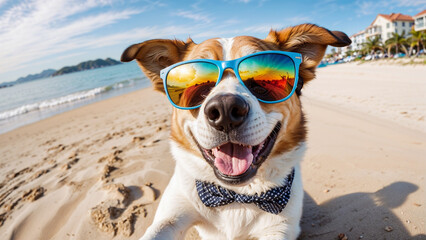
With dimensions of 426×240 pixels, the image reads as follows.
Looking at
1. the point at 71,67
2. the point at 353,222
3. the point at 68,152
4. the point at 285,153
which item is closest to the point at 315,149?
the point at 353,222

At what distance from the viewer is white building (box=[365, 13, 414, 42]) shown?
251 ft

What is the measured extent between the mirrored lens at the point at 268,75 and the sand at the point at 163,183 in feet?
2.70

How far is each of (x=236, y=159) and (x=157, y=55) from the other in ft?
5.24

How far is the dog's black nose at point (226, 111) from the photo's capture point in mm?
1845

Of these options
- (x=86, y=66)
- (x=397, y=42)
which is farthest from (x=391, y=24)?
(x=86, y=66)

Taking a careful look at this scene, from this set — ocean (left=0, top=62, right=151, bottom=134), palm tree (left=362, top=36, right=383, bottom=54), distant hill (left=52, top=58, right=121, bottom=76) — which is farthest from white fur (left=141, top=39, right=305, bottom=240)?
Result: distant hill (left=52, top=58, right=121, bottom=76)

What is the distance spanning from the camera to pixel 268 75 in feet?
7.92

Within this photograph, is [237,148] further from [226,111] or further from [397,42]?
[397,42]

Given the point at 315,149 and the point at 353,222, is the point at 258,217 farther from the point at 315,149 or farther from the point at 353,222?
the point at 315,149

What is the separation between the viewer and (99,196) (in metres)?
3.84

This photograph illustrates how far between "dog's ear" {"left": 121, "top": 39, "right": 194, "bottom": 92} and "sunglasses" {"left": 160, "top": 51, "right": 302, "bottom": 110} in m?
0.43

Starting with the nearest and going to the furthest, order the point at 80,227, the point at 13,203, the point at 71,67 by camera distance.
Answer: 1. the point at 80,227
2. the point at 13,203
3. the point at 71,67

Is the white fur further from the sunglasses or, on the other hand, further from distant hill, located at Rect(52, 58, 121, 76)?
distant hill, located at Rect(52, 58, 121, 76)

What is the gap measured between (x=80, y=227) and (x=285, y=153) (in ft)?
9.15
